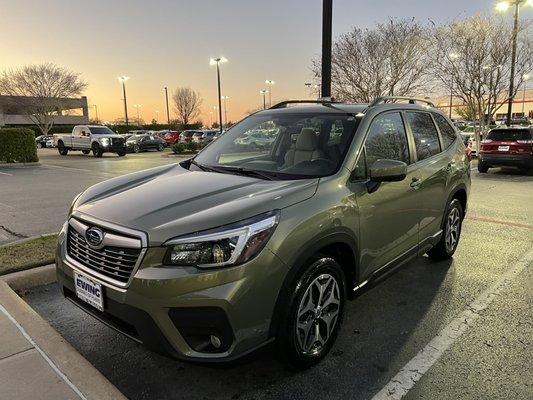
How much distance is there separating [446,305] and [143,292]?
2874mm

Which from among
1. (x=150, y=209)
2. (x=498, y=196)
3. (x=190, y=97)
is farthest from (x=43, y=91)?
(x=150, y=209)

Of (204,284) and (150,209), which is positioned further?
(150,209)

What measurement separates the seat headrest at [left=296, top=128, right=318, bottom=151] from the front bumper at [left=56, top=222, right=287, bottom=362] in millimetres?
1379

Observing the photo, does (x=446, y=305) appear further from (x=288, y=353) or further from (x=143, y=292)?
(x=143, y=292)

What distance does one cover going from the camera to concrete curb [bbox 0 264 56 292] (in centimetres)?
420

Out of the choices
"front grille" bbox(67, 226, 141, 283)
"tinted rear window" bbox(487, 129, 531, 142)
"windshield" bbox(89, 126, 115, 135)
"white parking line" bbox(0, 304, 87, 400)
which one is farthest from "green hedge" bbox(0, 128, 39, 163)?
"front grille" bbox(67, 226, 141, 283)

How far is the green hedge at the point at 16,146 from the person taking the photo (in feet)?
60.5

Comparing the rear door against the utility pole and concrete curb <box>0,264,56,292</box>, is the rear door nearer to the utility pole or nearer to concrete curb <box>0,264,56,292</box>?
the utility pole

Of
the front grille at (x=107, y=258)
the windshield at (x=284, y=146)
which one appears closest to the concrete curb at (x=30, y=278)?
the front grille at (x=107, y=258)

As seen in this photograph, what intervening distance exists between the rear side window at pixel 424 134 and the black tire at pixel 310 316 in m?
1.81

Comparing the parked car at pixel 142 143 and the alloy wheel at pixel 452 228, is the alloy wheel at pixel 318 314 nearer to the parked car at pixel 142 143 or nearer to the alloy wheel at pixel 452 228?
the alloy wheel at pixel 452 228

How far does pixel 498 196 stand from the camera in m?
10.0

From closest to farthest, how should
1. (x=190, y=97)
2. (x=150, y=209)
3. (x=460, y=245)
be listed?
(x=150, y=209) → (x=460, y=245) → (x=190, y=97)

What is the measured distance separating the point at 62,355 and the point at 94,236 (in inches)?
34.9
